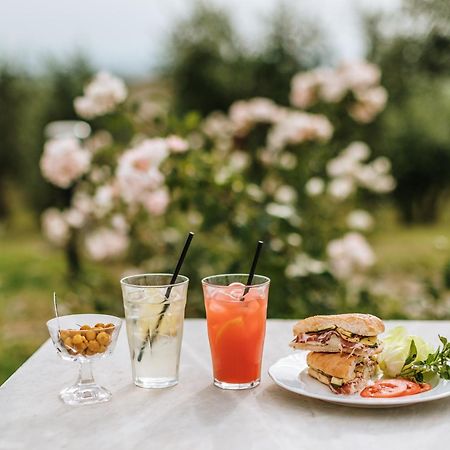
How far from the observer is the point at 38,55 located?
277 inches

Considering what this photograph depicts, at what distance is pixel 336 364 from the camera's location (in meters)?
1.14

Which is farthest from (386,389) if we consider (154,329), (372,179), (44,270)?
(44,270)

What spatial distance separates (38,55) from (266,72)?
84.6 inches

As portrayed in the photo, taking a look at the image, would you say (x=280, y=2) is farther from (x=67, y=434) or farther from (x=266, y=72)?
(x=67, y=434)

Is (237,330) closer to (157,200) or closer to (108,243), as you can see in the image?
(157,200)

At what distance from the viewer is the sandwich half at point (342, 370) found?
1129mm

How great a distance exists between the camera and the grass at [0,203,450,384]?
395cm

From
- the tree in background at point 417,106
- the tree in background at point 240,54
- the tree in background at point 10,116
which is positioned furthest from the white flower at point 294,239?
the tree in background at point 10,116

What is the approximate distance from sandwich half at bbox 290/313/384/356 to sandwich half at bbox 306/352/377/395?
0.01 metres

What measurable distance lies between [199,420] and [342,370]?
0.23 m

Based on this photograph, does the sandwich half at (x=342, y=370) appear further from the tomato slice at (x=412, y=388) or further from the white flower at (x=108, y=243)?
the white flower at (x=108, y=243)

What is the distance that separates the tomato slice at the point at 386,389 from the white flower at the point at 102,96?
1871 mm

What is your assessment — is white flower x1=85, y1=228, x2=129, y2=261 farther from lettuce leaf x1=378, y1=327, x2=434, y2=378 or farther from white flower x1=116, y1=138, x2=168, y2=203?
lettuce leaf x1=378, y1=327, x2=434, y2=378

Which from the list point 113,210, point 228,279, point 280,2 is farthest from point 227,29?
point 228,279
